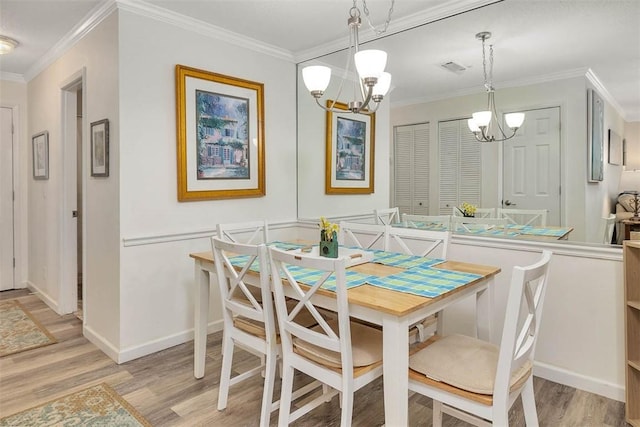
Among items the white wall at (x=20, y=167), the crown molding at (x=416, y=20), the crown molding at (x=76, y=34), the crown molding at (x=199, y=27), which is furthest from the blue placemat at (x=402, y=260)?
the white wall at (x=20, y=167)

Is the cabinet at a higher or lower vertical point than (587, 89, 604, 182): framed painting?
lower

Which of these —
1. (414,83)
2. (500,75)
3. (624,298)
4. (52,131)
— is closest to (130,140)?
(52,131)

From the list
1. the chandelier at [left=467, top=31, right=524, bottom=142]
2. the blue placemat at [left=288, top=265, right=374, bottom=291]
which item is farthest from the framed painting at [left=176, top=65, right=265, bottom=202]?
the chandelier at [left=467, top=31, right=524, bottom=142]

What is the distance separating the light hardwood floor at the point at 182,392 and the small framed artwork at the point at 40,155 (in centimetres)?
187

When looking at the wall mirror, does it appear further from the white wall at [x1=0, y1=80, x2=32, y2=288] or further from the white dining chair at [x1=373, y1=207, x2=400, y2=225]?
the white wall at [x1=0, y1=80, x2=32, y2=288]

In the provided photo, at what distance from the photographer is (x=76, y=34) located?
10.1ft

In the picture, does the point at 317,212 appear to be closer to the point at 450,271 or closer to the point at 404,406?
the point at 450,271

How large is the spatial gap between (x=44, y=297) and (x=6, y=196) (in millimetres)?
1273

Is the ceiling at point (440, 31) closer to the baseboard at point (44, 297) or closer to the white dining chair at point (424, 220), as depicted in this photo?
the white dining chair at point (424, 220)

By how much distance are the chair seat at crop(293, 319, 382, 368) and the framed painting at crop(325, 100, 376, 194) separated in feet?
6.23

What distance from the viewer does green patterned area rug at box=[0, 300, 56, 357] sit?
2.95 metres

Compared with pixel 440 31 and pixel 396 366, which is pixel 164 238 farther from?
pixel 440 31

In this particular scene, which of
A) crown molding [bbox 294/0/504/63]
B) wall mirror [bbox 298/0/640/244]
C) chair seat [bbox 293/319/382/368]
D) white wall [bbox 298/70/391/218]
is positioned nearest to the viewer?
chair seat [bbox 293/319/382/368]

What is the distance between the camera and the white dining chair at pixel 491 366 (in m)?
1.33
